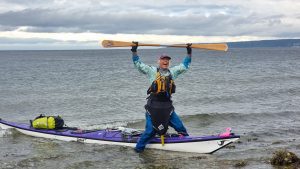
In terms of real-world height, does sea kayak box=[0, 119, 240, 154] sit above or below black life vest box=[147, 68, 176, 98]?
below

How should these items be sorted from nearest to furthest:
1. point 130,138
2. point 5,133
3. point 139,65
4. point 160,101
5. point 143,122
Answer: point 139,65 < point 160,101 < point 130,138 < point 5,133 < point 143,122

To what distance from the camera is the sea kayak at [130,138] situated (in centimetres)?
1024

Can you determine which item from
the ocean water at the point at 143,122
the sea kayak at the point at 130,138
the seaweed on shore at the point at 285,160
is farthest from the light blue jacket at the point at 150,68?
the seaweed on shore at the point at 285,160

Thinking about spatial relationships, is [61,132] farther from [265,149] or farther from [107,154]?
[265,149]

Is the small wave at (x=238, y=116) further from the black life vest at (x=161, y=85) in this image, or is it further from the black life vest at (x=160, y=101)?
the black life vest at (x=161, y=85)

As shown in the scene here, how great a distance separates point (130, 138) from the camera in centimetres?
1126

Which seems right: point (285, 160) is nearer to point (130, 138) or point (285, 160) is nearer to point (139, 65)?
point (139, 65)

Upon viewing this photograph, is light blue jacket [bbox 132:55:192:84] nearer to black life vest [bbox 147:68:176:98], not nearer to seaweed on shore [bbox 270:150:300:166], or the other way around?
black life vest [bbox 147:68:176:98]

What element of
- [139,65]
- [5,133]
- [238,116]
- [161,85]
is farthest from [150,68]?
[238,116]

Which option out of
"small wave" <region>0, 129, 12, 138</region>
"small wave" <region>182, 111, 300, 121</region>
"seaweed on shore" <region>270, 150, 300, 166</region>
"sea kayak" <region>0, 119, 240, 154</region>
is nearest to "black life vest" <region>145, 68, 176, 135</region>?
"sea kayak" <region>0, 119, 240, 154</region>

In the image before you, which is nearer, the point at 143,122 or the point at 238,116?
the point at 143,122

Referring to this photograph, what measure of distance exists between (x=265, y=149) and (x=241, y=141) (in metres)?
1.26

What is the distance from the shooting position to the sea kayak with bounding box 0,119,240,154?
1024cm

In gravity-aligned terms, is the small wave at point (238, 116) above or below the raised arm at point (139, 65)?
below
